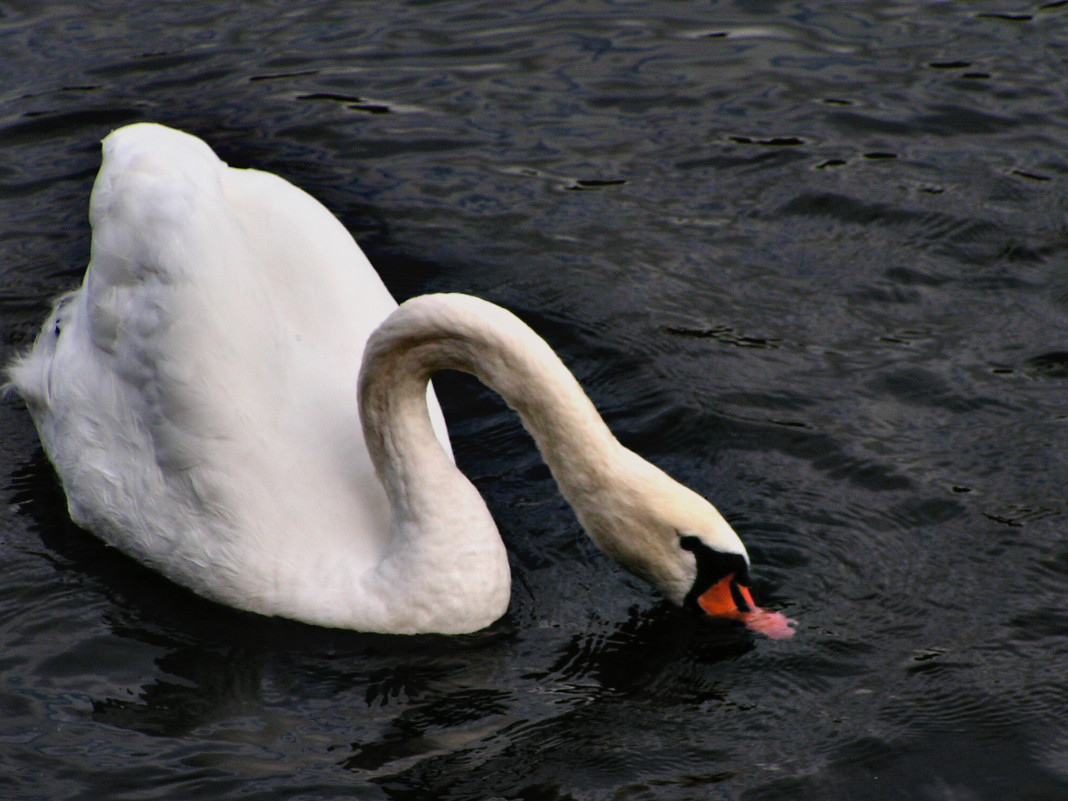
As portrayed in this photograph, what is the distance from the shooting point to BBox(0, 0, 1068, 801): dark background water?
17.6 feet

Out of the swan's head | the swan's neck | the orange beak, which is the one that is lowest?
the orange beak

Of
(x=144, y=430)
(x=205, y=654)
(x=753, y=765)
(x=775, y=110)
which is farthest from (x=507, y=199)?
(x=753, y=765)

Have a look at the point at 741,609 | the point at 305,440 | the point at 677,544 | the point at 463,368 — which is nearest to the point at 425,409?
the point at 463,368

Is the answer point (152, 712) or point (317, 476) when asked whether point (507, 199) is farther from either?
A: point (152, 712)

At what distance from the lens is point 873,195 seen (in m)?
9.20

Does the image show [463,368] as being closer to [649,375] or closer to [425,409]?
[425,409]

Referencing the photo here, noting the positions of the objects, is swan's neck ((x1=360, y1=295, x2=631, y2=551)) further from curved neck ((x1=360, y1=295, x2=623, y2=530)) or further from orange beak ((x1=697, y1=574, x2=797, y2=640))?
orange beak ((x1=697, y1=574, x2=797, y2=640))

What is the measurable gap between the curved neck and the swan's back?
326 millimetres

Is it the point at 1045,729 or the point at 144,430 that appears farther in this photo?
the point at 144,430

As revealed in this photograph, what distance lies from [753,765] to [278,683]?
176cm

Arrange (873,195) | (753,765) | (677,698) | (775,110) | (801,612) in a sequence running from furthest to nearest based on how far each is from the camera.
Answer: (775,110) < (873,195) < (801,612) < (677,698) < (753,765)

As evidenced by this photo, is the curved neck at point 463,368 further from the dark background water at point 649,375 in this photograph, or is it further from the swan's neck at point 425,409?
the dark background water at point 649,375

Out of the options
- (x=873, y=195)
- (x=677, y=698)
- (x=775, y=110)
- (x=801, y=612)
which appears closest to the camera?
(x=677, y=698)

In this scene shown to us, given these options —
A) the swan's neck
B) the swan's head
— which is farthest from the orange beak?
the swan's neck
